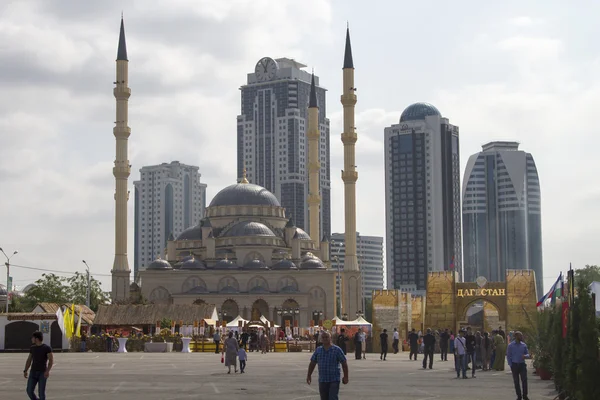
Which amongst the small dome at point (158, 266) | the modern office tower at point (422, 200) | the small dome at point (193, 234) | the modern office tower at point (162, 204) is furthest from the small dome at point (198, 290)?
the modern office tower at point (162, 204)

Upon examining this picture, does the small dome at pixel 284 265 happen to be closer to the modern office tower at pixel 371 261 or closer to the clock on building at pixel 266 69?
the clock on building at pixel 266 69

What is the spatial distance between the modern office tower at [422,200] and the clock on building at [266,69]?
83.3 feet

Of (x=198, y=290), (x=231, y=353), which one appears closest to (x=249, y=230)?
(x=198, y=290)

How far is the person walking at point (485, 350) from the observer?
1145 inches

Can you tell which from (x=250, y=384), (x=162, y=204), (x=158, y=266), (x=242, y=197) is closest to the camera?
(x=250, y=384)

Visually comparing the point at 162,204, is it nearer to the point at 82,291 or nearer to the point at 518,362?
the point at 82,291

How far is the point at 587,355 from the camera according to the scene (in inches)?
569

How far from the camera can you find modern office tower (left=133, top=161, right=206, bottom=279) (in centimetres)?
17700

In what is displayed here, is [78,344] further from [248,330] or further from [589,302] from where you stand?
[589,302]

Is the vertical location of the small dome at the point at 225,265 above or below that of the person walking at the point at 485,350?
above

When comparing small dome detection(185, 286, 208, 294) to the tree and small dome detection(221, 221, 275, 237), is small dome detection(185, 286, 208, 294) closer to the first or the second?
small dome detection(221, 221, 275, 237)

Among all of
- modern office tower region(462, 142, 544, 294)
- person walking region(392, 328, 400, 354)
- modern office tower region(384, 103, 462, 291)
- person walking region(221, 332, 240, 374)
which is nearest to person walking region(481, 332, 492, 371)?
person walking region(221, 332, 240, 374)

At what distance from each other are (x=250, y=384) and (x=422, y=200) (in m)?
124

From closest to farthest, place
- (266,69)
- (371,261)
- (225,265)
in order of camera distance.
→ (225,265) → (266,69) → (371,261)
